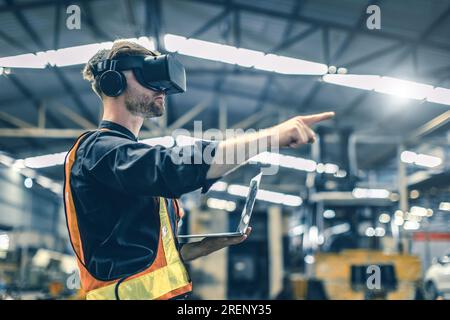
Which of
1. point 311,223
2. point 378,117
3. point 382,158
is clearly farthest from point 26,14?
point 382,158

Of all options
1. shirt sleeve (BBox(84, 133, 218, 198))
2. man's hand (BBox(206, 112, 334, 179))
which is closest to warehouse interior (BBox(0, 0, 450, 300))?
shirt sleeve (BBox(84, 133, 218, 198))

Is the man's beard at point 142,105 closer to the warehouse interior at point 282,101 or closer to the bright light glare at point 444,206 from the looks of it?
the warehouse interior at point 282,101

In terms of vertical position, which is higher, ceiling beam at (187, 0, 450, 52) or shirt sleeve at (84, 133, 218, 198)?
ceiling beam at (187, 0, 450, 52)

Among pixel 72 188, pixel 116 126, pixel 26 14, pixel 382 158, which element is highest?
pixel 26 14

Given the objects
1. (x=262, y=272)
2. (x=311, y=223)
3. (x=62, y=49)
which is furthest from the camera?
(x=262, y=272)

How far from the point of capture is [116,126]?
1.14 metres

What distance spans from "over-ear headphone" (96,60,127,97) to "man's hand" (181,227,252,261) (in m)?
0.44

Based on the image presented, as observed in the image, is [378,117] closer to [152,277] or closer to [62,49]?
[62,49]

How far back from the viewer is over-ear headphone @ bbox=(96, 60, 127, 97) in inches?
44.3

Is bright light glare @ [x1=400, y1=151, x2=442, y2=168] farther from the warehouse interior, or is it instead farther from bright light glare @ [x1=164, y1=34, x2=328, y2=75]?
bright light glare @ [x1=164, y1=34, x2=328, y2=75]

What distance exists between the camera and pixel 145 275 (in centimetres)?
104

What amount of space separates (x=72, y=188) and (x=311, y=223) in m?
7.03

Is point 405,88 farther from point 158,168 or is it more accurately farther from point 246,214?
point 158,168
